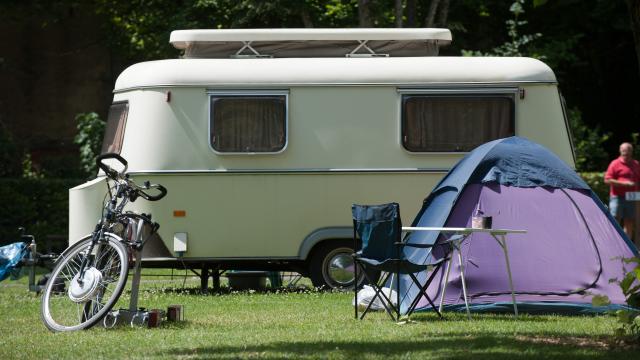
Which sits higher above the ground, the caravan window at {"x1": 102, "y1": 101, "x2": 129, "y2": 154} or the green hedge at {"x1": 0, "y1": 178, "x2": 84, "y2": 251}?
the caravan window at {"x1": 102, "y1": 101, "x2": 129, "y2": 154}

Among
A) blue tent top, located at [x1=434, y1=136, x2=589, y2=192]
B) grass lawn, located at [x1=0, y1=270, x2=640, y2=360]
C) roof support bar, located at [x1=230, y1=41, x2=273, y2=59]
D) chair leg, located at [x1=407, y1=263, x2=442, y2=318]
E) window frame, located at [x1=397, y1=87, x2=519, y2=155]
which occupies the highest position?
roof support bar, located at [x1=230, y1=41, x2=273, y2=59]

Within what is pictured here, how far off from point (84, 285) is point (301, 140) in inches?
169

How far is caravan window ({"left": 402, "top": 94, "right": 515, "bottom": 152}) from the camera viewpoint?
43.5 ft

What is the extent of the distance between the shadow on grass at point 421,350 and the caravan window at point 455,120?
480 centimetres

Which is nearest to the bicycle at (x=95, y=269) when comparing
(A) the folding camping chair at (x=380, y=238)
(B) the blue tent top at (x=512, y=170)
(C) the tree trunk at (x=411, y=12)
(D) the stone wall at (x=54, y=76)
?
(A) the folding camping chair at (x=380, y=238)

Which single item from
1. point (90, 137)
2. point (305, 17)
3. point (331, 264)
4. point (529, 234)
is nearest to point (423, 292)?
point (529, 234)

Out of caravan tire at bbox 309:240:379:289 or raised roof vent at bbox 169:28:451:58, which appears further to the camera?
raised roof vent at bbox 169:28:451:58

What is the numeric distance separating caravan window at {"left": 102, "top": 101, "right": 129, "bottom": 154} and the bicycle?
3.54m

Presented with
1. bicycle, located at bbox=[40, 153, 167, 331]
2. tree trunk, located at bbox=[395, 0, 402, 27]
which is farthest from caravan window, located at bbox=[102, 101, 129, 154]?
tree trunk, located at bbox=[395, 0, 402, 27]

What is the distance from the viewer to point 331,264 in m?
13.4

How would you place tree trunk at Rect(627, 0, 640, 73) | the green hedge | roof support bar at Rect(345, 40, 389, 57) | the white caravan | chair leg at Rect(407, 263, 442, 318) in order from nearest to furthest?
1. tree trunk at Rect(627, 0, 640, 73)
2. chair leg at Rect(407, 263, 442, 318)
3. the white caravan
4. roof support bar at Rect(345, 40, 389, 57)
5. the green hedge

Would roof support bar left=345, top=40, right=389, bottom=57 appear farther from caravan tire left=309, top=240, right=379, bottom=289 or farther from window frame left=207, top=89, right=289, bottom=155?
caravan tire left=309, top=240, right=379, bottom=289

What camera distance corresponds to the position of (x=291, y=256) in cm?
1320

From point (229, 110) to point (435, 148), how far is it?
235cm
